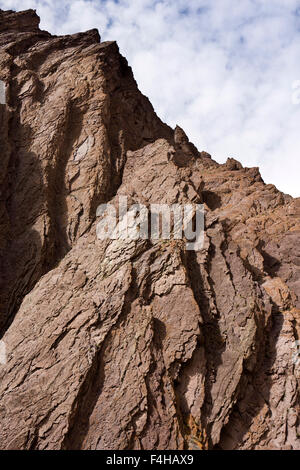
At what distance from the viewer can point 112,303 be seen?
1405 cm

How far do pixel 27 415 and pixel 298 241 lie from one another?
66.7ft

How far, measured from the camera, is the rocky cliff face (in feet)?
40.4

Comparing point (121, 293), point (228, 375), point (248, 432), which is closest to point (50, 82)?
point (121, 293)

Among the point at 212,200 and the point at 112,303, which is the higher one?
the point at 212,200

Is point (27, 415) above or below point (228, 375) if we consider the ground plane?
below

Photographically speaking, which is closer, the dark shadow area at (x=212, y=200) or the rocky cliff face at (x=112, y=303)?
the rocky cliff face at (x=112, y=303)

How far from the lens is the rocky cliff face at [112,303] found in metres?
12.3

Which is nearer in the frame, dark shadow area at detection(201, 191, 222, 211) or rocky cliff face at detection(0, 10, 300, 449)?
rocky cliff face at detection(0, 10, 300, 449)

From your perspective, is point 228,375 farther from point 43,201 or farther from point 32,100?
point 32,100

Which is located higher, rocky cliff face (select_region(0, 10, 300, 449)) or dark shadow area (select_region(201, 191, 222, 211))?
dark shadow area (select_region(201, 191, 222, 211))

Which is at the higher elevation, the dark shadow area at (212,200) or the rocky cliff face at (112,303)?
the dark shadow area at (212,200)

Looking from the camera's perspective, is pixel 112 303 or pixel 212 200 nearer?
pixel 112 303

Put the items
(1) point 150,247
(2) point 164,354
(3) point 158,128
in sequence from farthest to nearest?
(3) point 158,128, (1) point 150,247, (2) point 164,354

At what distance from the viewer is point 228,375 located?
47.6ft
